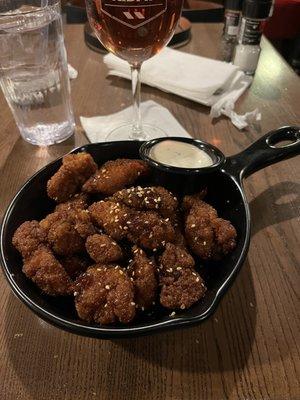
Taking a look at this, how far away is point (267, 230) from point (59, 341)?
474mm

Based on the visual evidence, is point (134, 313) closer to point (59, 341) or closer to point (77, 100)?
point (59, 341)

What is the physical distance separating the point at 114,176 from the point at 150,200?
11cm

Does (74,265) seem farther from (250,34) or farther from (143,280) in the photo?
(250,34)

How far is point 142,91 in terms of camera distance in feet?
4.17

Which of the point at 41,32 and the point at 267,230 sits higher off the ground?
the point at 41,32

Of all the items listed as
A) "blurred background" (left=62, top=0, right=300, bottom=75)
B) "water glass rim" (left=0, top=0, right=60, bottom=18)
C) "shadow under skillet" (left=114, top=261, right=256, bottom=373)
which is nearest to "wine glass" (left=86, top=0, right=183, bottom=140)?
"water glass rim" (left=0, top=0, right=60, bottom=18)

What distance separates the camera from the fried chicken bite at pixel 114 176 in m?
0.73

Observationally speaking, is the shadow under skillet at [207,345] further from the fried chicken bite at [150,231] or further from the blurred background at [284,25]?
the blurred background at [284,25]

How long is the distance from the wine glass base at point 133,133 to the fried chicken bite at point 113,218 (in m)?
0.41

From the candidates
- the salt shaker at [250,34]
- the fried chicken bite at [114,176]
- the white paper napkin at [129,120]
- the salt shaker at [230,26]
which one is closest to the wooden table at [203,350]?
the fried chicken bite at [114,176]

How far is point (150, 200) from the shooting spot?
0.67 metres

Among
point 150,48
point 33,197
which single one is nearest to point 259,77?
point 150,48

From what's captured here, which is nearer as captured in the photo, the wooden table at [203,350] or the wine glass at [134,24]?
the wooden table at [203,350]

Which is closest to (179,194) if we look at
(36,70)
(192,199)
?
(192,199)
